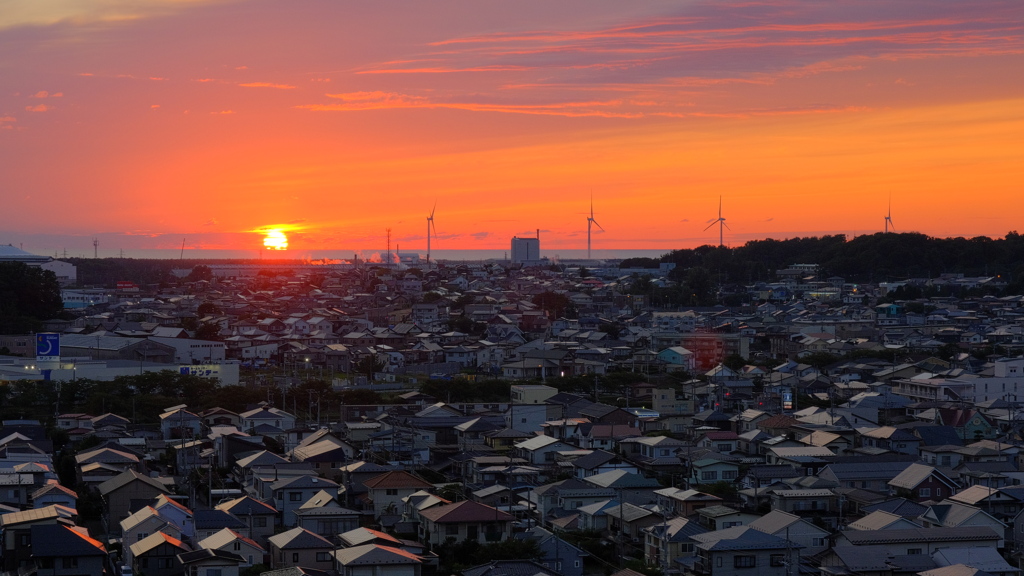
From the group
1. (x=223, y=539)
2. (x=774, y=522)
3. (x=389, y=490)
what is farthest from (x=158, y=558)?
(x=774, y=522)

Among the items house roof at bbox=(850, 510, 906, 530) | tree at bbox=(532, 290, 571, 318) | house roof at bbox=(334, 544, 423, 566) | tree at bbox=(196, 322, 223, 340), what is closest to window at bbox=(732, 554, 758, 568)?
house roof at bbox=(850, 510, 906, 530)

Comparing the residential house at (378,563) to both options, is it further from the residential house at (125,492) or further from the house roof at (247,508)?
the residential house at (125,492)

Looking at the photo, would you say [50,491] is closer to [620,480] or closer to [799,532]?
[620,480]

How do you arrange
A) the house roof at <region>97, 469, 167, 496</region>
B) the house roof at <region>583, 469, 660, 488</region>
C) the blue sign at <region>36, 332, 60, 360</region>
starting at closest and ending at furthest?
the house roof at <region>97, 469, 167, 496</region>, the house roof at <region>583, 469, 660, 488</region>, the blue sign at <region>36, 332, 60, 360</region>

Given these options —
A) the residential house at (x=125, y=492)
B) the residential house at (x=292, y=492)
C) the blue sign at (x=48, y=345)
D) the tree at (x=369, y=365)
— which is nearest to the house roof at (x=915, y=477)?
the residential house at (x=292, y=492)

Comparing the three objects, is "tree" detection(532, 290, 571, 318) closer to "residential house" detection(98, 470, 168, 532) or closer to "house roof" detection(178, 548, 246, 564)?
"residential house" detection(98, 470, 168, 532)

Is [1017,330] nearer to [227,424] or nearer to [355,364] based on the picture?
[355,364]

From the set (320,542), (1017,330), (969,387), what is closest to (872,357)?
(969,387)
